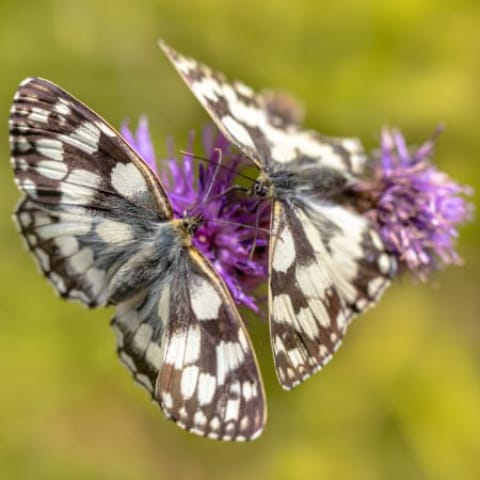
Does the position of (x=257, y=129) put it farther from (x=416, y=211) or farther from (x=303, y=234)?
(x=416, y=211)

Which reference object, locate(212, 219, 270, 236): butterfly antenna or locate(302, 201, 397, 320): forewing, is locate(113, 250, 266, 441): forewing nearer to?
locate(212, 219, 270, 236): butterfly antenna

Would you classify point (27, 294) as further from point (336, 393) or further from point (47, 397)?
point (336, 393)

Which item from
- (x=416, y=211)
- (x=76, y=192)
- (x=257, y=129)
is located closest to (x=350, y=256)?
(x=416, y=211)

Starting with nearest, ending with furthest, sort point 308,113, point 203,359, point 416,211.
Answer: point 203,359, point 416,211, point 308,113

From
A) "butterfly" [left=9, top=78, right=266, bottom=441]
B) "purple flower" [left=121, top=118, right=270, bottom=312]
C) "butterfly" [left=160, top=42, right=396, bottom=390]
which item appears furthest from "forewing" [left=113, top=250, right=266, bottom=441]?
"purple flower" [left=121, top=118, right=270, bottom=312]

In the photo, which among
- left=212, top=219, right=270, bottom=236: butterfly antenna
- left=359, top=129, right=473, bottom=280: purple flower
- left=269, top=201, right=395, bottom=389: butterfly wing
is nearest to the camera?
left=269, top=201, right=395, bottom=389: butterfly wing
